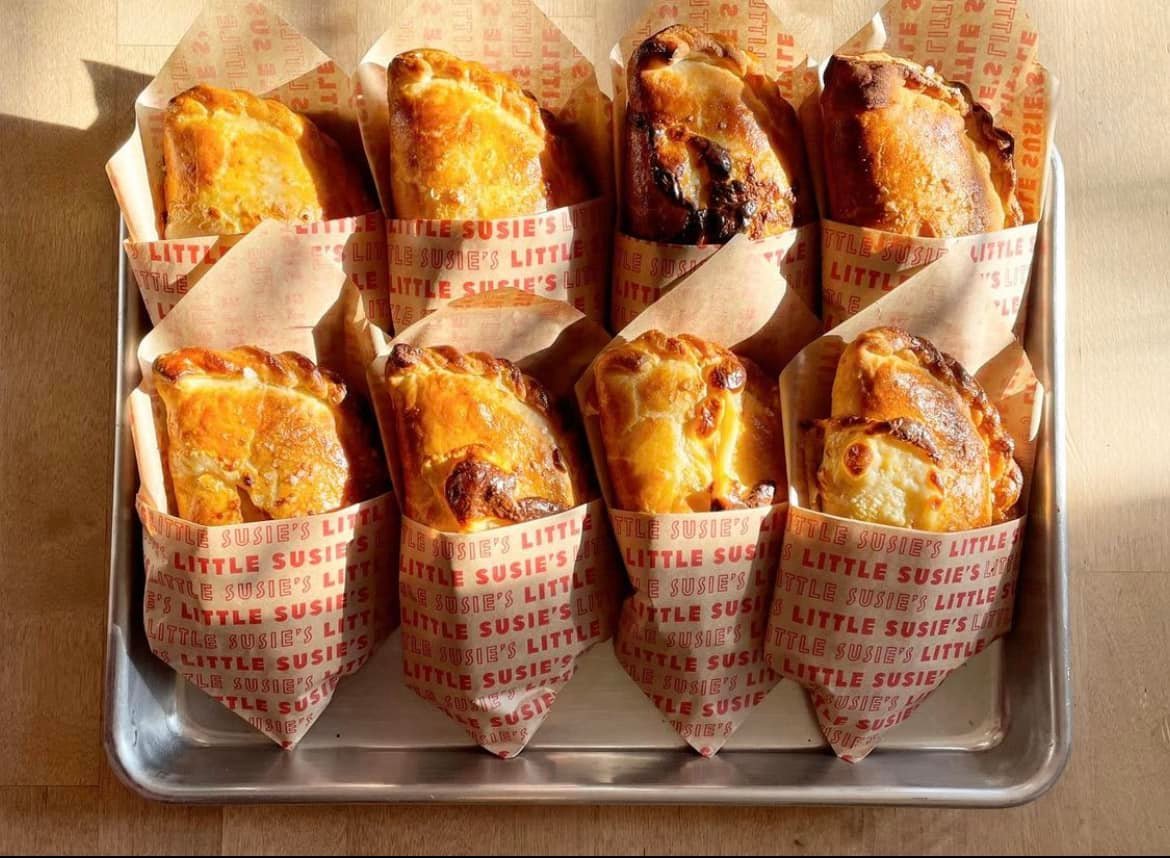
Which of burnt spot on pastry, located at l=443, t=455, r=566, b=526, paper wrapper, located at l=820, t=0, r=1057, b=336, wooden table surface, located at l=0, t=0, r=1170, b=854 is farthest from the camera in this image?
wooden table surface, located at l=0, t=0, r=1170, b=854

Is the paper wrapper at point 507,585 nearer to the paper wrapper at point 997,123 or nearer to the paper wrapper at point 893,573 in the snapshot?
the paper wrapper at point 893,573

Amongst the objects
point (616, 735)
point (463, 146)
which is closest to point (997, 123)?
point (463, 146)

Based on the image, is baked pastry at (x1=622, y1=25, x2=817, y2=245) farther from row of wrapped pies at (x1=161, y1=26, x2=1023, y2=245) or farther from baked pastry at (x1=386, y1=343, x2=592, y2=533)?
baked pastry at (x1=386, y1=343, x2=592, y2=533)

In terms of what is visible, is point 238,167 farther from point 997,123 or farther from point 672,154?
point 997,123

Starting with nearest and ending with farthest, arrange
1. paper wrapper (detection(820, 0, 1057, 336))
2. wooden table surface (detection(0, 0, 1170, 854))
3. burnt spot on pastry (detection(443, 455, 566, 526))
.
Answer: burnt spot on pastry (detection(443, 455, 566, 526))
paper wrapper (detection(820, 0, 1057, 336))
wooden table surface (detection(0, 0, 1170, 854))

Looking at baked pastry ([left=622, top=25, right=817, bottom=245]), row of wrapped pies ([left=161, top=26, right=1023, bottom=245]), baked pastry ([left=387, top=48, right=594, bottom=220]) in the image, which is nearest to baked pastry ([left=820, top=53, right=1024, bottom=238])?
row of wrapped pies ([left=161, top=26, right=1023, bottom=245])

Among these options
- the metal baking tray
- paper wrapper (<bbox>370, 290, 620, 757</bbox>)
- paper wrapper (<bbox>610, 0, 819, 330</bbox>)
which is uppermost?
paper wrapper (<bbox>610, 0, 819, 330</bbox>)
